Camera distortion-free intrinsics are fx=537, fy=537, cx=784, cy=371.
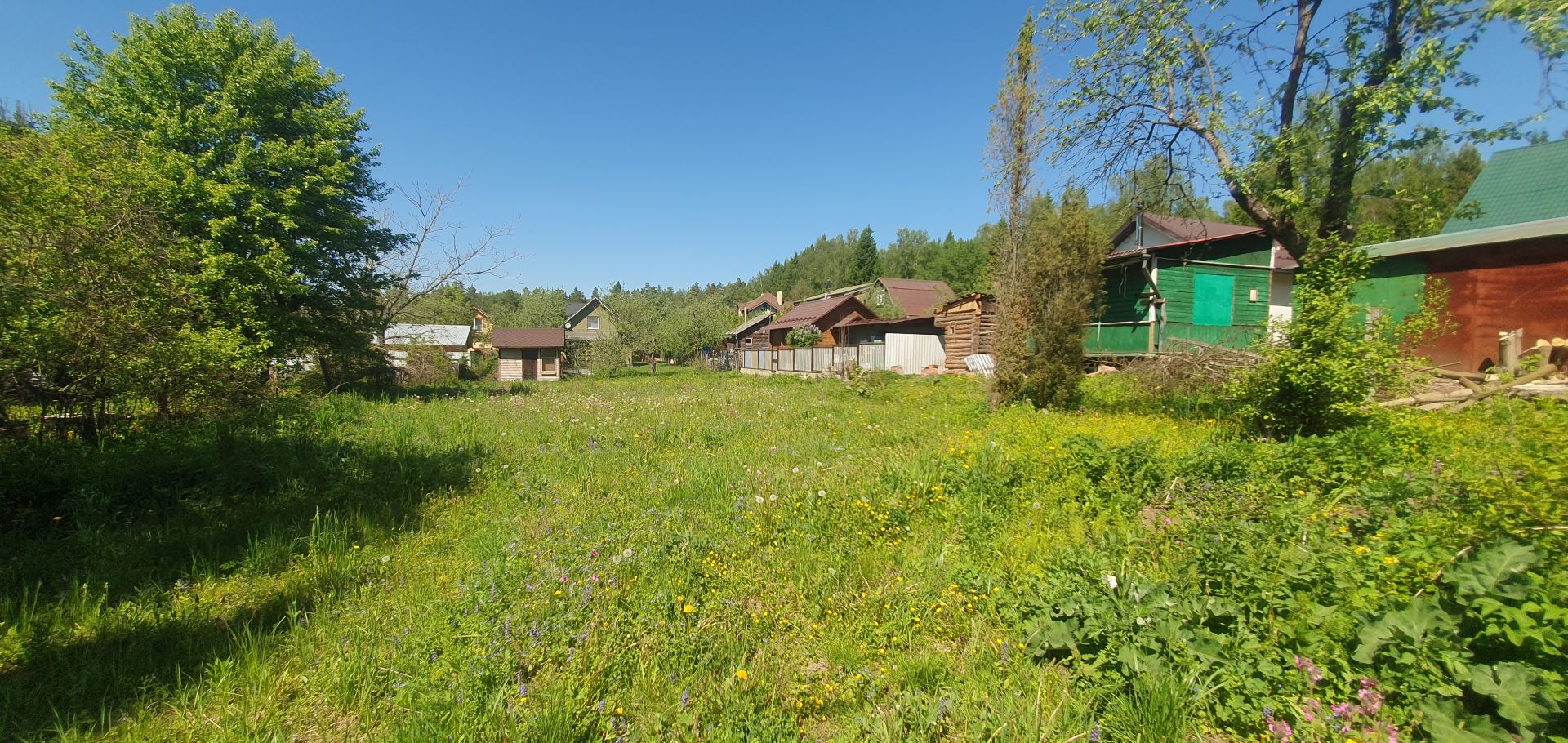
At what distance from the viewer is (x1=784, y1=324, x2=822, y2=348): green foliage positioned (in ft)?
116

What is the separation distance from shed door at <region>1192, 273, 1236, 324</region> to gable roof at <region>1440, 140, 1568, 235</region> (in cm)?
488

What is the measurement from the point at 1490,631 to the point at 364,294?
22.5 meters

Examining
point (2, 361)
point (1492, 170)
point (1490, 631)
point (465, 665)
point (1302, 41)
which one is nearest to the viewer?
point (1490, 631)

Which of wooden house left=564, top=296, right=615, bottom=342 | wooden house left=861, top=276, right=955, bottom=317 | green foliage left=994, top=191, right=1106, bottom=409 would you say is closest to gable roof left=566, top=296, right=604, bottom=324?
wooden house left=564, top=296, right=615, bottom=342

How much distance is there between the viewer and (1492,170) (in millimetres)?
16562

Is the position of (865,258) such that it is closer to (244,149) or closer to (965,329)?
(965,329)

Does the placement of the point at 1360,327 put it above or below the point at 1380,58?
below

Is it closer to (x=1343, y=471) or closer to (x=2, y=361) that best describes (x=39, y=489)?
(x=2, y=361)

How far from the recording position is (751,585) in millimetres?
3723

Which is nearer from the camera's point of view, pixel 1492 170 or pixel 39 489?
pixel 39 489

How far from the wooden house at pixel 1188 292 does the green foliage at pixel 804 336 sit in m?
19.4

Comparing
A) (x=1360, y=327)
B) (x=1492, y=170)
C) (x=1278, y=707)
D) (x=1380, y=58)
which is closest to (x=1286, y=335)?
(x=1360, y=327)

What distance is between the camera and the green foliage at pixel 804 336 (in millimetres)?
35344

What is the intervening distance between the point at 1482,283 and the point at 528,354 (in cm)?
4400
